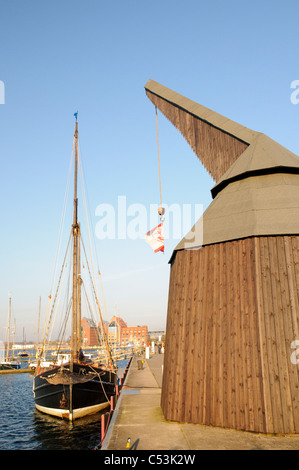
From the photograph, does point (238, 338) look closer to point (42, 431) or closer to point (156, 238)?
point (156, 238)

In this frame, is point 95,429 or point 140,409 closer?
point 140,409

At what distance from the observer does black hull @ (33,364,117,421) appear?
23188 millimetres

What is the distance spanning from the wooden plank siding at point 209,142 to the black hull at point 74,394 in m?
16.4

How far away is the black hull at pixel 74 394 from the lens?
23.2 m

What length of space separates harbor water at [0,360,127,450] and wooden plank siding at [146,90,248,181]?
16.7m

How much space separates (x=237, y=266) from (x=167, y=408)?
5718 mm

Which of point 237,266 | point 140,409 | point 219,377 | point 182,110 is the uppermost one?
point 182,110

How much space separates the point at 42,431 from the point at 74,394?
112 inches

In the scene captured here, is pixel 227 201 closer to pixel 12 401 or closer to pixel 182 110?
pixel 182 110

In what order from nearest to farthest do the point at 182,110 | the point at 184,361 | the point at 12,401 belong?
1. the point at 184,361
2. the point at 182,110
3. the point at 12,401

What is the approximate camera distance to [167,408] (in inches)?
475

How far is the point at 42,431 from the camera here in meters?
21.8
